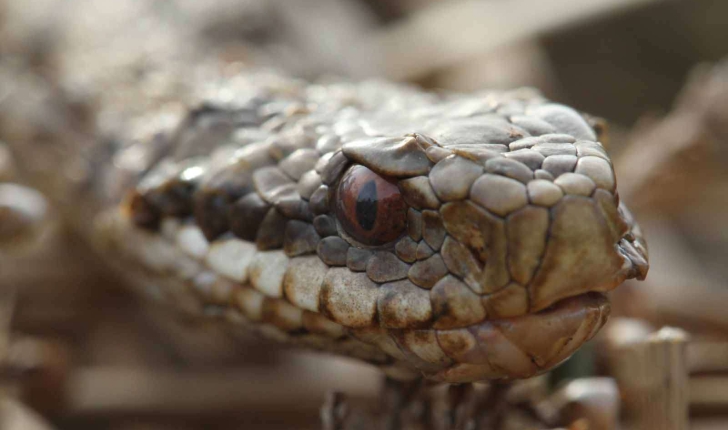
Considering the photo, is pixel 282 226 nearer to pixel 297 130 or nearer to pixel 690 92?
pixel 297 130

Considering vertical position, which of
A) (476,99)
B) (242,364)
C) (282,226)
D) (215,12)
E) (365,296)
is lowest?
(242,364)

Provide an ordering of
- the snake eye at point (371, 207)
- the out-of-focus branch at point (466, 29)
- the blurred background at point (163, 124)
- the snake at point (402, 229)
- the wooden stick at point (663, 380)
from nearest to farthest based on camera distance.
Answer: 1. the snake at point (402, 229)
2. the snake eye at point (371, 207)
3. the wooden stick at point (663, 380)
4. the blurred background at point (163, 124)
5. the out-of-focus branch at point (466, 29)

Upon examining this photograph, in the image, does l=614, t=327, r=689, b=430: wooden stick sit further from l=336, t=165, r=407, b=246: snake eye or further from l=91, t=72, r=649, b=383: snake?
l=336, t=165, r=407, b=246: snake eye

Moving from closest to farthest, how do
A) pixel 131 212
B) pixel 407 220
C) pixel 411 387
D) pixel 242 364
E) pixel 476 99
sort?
pixel 407 220, pixel 411 387, pixel 476 99, pixel 131 212, pixel 242 364

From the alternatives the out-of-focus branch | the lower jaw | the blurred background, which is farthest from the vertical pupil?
the out-of-focus branch

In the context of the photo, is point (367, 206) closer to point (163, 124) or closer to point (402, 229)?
A: point (402, 229)

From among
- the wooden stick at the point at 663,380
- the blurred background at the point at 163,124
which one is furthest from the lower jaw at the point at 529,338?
the blurred background at the point at 163,124

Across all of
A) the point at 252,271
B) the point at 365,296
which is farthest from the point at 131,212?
the point at 365,296

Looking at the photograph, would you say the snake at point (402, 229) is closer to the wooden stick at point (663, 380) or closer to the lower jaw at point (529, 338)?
the lower jaw at point (529, 338)
